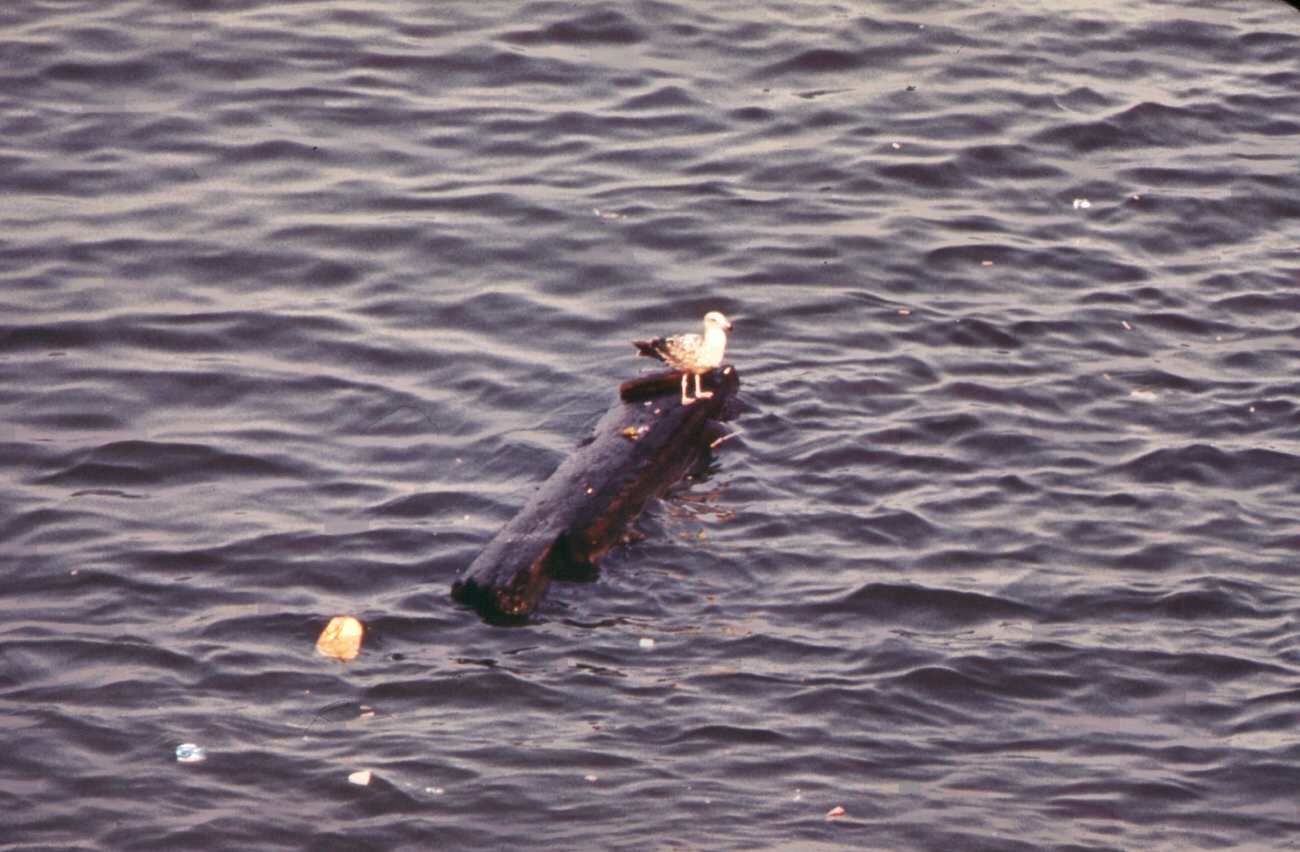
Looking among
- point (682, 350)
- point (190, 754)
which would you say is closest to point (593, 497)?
point (682, 350)

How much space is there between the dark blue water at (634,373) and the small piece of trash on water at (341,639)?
3.0 inches

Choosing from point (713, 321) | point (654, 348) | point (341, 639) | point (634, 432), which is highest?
point (713, 321)

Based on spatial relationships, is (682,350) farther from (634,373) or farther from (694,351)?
(634,373)

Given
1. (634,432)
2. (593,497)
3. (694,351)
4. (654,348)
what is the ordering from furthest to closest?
(654,348) < (694,351) < (634,432) < (593,497)

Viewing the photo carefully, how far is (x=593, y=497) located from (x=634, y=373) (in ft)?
7.80

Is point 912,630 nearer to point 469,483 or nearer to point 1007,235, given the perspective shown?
point 469,483

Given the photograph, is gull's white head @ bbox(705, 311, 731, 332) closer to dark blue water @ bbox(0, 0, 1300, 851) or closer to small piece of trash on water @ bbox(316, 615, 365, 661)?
dark blue water @ bbox(0, 0, 1300, 851)

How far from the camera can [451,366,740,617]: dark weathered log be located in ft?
29.3

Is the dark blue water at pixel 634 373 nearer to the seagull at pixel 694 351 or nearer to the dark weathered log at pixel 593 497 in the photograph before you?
the dark weathered log at pixel 593 497

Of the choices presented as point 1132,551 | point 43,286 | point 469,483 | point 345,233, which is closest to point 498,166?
point 345,233

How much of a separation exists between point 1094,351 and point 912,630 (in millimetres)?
3287

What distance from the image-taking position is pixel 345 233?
524 inches

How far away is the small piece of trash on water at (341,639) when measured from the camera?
9016 mm

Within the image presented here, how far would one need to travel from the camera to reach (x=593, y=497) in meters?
9.19
